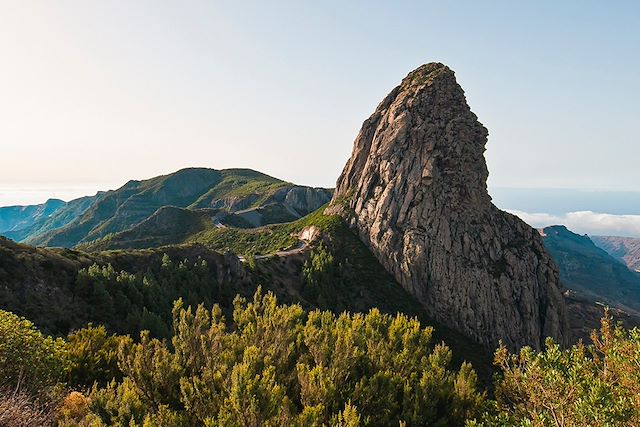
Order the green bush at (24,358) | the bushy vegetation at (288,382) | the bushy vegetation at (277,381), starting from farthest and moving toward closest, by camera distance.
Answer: the green bush at (24,358)
the bushy vegetation at (277,381)
the bushy vegetation at (288,382)

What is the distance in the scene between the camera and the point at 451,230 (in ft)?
321

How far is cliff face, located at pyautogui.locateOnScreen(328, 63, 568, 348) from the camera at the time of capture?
312ft

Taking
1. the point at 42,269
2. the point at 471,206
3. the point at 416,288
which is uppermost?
the point at 471,206

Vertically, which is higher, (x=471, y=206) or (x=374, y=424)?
(x=471, y=206)

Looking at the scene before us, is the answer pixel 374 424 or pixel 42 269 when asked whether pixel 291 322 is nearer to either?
pixel 374 424

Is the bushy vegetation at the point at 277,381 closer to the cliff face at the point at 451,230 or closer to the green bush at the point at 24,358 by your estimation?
the green bush at the point at 24,358

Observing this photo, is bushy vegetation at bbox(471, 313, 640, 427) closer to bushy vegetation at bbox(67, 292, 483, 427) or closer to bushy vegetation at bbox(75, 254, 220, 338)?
bushy vegetation at bbox(67, 292, 483, 427)

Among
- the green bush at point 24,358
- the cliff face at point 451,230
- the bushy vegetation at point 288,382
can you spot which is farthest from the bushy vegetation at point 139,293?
the cliff face at point 451,230

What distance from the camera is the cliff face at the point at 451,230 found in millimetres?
95062

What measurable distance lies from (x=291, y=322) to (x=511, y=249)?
91192 millimetres

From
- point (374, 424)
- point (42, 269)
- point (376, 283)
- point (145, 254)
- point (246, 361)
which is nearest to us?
point (246, 361)

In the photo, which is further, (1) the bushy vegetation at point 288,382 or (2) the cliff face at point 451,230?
(2) the cliff face at point 451,230

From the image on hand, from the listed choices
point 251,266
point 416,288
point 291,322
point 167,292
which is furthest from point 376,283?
point 291,322

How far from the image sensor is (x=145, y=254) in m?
70.8
